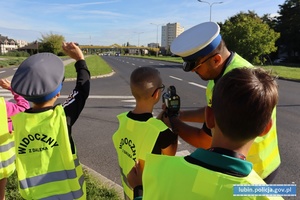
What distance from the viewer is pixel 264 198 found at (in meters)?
0.99

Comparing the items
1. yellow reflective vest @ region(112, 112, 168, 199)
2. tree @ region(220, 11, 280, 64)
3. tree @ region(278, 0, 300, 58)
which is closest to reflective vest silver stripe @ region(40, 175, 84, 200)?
yellow reflective vest @ region(112, 112, 168, 199)

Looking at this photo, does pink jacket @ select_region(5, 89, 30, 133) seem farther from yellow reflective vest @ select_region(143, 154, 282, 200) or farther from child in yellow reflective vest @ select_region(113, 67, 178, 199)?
yellow reflective vest @ select_region(143, 154, 282, 200)

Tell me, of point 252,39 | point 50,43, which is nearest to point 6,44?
point 50,43

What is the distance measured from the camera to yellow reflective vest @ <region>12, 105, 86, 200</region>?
6.64 ft

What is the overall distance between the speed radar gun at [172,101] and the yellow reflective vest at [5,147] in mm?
1519

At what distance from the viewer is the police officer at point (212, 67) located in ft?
6.38

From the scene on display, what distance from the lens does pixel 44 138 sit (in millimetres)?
2014

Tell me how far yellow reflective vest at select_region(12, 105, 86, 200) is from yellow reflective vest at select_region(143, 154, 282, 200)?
1.06 metres

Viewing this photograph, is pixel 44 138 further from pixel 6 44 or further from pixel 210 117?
pixel 6 44

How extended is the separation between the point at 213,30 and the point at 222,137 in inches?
46.6

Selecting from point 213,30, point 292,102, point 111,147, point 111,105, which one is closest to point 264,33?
point 292,102

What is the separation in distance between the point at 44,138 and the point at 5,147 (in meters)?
0.88

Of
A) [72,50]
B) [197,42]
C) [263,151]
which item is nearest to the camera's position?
[263,151]

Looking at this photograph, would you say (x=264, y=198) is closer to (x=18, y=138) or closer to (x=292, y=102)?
(x=18, y=138)
